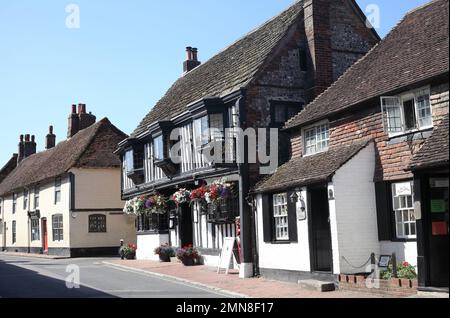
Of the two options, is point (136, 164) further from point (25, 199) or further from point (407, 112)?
point (25, 199)

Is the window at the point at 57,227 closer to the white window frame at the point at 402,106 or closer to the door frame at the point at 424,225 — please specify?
the white window frame at the point at 402,106

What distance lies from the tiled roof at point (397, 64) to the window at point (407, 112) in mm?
347

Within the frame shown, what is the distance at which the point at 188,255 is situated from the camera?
70.0ft

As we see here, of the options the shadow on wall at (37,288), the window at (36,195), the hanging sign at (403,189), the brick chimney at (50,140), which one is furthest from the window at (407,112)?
the brick chimney at (50,140)

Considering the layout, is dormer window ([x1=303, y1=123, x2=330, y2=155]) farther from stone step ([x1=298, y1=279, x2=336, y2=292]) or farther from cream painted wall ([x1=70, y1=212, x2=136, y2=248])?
cream painted wall ([x1=70, y1=212, x2=136, y2=248])

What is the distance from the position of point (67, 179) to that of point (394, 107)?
25.0 meters

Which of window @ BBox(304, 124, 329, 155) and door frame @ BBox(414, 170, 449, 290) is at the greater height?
window @ BBox(304, 124, 329, 155)

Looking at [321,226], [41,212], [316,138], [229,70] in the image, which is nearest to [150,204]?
[229,70]

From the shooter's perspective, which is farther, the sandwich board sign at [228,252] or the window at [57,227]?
the window at [57,227]

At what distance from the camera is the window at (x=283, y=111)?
18828 mm

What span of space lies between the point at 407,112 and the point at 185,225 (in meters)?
12.2

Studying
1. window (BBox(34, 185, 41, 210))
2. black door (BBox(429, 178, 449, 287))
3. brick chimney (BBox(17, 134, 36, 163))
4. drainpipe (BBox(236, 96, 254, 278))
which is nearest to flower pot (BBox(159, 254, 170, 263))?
drainpipe (BBox(236, 96, 254, 278))

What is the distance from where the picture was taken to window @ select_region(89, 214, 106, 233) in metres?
33.8

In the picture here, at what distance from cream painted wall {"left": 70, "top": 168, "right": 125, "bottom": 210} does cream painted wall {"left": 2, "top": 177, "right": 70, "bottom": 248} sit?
76cm
